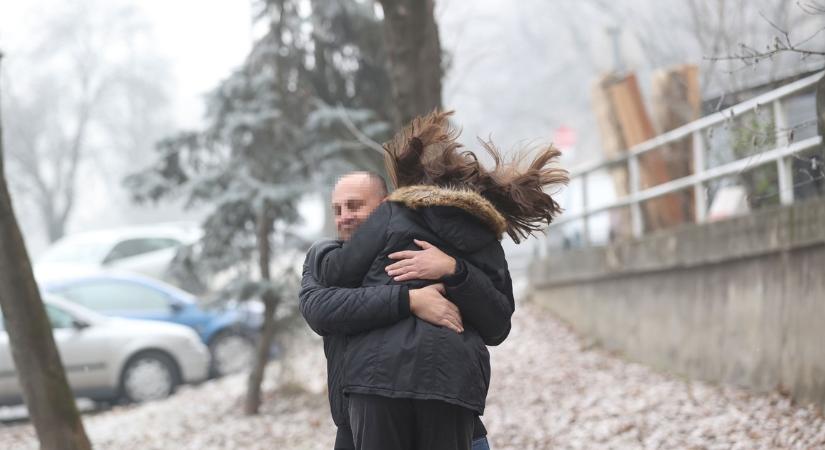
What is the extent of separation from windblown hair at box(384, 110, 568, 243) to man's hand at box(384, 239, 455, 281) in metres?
0.33

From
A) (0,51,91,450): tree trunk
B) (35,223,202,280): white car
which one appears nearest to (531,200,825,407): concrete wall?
(0,51,91,450): tree trunk

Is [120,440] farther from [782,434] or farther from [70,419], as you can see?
[782,434]

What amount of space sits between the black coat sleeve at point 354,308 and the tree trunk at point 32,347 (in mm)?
3358

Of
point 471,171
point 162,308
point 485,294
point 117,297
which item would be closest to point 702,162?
point 471,171

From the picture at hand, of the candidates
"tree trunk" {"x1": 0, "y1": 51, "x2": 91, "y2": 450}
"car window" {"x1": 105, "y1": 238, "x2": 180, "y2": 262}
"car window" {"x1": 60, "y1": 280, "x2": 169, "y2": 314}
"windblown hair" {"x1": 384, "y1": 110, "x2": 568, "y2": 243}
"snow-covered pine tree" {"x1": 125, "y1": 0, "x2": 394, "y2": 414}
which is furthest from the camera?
"car window" {"x1": 105, "y1": 238, "x2": 180, "y2": 262}

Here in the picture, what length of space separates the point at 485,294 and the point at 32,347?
3.90m

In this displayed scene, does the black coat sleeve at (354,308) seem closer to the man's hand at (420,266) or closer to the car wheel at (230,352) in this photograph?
the man's hand at (420,266)

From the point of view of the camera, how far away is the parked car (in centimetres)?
1241

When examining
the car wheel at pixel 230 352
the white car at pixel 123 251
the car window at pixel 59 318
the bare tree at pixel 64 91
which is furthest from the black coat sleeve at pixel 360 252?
the bare tree at pixel 64 91

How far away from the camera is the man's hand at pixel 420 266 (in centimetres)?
362

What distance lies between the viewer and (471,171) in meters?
3.87

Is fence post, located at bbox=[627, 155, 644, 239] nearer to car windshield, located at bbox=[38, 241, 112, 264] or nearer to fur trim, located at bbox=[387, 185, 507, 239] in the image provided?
fur trim, located at bbox=[387, 185, 507, 239]

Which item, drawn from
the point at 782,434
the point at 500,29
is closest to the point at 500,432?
the point at 782,434

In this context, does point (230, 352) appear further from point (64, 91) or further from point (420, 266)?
point (64, 91)
